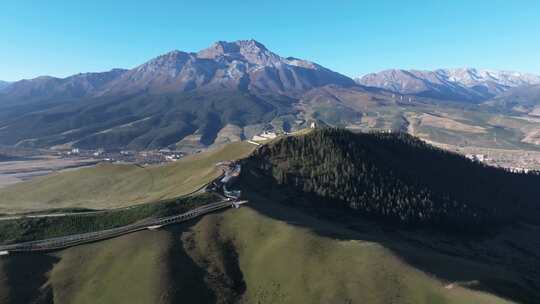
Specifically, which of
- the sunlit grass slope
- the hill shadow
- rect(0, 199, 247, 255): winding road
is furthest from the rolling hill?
rect(0, 199, 247, 255): winding road

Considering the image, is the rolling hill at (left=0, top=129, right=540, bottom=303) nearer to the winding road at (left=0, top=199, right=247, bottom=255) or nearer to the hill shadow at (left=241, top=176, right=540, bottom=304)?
the hill shadow at (left=241, top=176, right=540, bottom=304)

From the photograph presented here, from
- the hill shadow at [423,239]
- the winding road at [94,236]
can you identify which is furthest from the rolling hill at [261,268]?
the winding road at [94,236]

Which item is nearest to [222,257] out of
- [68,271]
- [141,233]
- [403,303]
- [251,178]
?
[141,233]

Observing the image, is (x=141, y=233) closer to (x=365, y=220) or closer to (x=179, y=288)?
(x=179, y=288)

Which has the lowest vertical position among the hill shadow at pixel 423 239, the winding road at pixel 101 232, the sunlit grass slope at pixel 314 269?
the hill shadow at pixel 423 239

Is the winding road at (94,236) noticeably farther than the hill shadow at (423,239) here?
No

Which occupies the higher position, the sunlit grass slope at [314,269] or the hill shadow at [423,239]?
the sunlit grass slope at [314,269]

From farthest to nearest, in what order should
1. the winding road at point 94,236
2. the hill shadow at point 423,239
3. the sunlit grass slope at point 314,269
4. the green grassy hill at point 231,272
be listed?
the hill shadow at point 423,239 < the winding road at point 94,236 < the green grassy hill at point 231,272 < the sunlit grass slope at point 314,269

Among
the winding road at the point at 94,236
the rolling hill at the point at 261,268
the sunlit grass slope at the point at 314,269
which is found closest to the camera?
the sunlit grass slope at the point at 314,269

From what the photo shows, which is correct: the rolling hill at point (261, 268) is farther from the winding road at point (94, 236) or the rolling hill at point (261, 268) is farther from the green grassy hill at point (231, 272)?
the winding road at point (94, 236)

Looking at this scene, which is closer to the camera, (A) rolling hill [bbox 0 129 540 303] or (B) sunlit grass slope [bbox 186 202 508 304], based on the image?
(B) sunlit grass slope [bbox 186 202 508 304]

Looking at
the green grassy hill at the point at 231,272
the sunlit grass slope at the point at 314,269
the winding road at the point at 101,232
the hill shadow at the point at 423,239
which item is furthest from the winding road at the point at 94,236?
the hill shadow at the point at 423,239

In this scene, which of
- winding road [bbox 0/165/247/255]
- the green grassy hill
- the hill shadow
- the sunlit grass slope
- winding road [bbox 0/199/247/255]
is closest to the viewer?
the sunlit grass slope
